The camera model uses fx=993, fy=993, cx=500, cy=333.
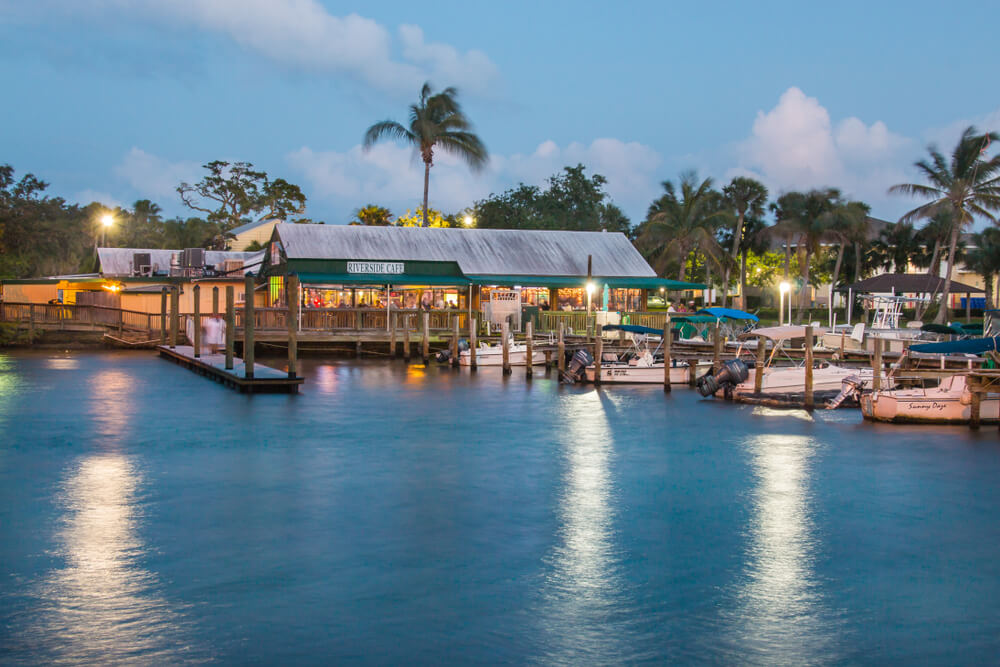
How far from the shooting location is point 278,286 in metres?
55.2

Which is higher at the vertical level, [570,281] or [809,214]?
[809,214]

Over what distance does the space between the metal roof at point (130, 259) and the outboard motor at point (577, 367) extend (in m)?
31.7

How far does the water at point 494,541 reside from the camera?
35.2ft

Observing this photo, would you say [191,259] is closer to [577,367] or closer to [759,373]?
[577,367]

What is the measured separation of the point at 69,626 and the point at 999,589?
36.5 feet

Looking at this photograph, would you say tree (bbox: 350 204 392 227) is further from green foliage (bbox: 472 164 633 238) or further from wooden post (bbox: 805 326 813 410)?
wooden post (bbox: 805 326 813 410)

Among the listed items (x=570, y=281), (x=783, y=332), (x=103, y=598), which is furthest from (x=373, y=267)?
(x=103, y=598)

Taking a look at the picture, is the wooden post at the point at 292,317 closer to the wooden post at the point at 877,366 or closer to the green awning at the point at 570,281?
the wooden post at the point at 877,366

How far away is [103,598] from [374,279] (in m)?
41.1

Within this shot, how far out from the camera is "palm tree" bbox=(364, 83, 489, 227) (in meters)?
69.9

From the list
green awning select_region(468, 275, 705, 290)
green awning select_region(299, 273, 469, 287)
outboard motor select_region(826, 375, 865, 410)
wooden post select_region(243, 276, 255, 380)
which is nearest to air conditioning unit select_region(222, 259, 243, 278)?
green awning select_region(299, 273, 469, 287)

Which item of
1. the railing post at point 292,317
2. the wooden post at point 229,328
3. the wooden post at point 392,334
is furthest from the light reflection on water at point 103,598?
the wooden post at point 392,334

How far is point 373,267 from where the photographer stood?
53312 mm

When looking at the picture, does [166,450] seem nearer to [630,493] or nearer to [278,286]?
[630,493]
